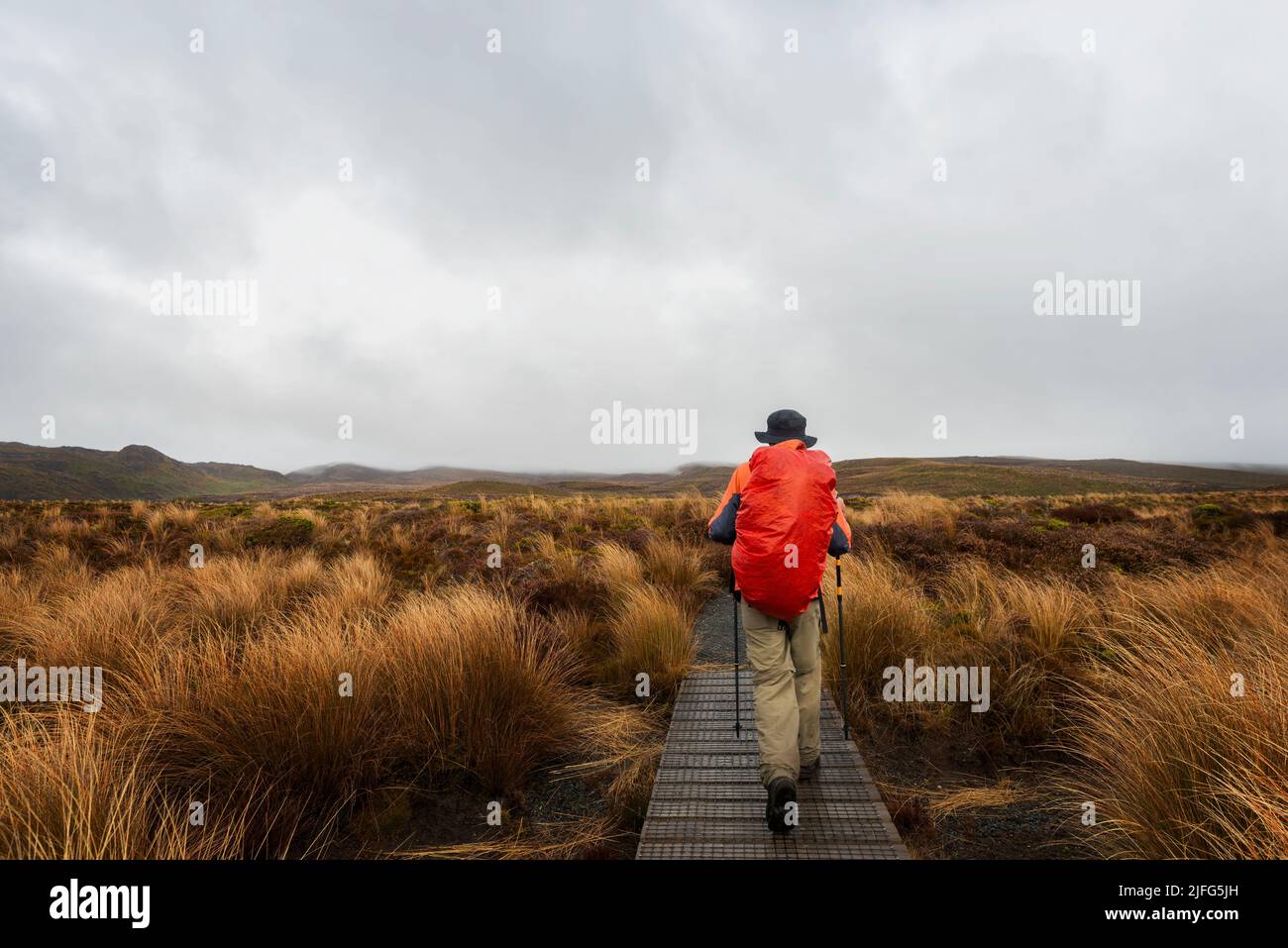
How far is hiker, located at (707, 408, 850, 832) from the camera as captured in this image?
297 cm

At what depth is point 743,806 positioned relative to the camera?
3.19m

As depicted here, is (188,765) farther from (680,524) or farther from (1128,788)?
(680,524)

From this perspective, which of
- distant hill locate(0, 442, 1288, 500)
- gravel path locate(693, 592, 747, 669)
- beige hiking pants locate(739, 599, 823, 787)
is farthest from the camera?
distant hill locate(0, 442, 1288, 500)

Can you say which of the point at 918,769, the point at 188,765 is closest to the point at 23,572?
the point at 188,765

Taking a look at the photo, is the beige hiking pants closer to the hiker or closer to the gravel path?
the hiker

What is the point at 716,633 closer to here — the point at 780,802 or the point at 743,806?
the point at 743,806

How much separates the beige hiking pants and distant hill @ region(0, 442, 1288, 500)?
18.9m

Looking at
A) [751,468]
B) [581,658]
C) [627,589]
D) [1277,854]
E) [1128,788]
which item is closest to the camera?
[1277,854]

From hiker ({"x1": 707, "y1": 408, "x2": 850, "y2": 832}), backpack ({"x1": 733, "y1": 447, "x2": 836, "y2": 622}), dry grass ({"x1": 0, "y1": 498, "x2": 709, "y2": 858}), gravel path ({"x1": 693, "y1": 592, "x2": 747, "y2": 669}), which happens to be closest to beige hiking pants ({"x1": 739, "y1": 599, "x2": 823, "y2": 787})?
hiker ({"x1": 707, "y1": 408, "x2": 850, "y2": 832})

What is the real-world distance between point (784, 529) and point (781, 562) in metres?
0.19

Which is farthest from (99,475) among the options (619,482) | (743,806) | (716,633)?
(743,806)

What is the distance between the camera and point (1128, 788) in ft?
9.26

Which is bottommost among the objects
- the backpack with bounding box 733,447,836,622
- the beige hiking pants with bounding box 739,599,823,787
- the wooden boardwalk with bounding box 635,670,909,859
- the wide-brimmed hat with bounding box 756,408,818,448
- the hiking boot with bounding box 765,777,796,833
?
the wooden boardwalk with bounding box 635,670,909,859
